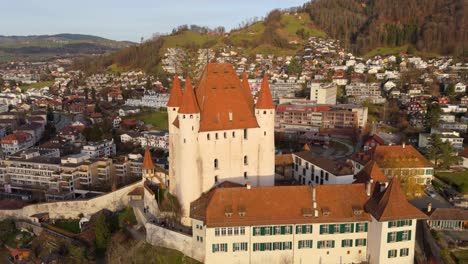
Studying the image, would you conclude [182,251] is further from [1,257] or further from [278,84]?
[278,84]

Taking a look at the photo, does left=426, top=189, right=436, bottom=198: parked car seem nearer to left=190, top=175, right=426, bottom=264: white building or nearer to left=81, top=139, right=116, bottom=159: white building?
left=190, top=175, right=426, bottom=264: white building

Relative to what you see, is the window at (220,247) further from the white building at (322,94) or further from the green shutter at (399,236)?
the white building at (322,94)

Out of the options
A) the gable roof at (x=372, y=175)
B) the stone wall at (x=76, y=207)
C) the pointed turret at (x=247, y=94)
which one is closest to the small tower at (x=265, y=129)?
the pointed turret at (x=247, y=94)

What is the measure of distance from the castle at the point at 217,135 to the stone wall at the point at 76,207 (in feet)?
43.5

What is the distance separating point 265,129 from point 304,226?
541 inches

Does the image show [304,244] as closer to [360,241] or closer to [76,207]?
[360,241]

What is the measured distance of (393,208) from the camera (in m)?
33.8

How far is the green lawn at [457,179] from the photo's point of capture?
187 feet

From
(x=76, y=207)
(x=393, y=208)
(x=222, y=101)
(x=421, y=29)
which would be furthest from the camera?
(x=421, y=29)

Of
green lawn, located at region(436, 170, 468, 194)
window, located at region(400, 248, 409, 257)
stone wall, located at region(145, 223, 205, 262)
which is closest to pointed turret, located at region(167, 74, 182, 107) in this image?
stone wall, located at region(145, 223, 205, 262)

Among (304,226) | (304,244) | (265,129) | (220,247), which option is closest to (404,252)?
(304,244)

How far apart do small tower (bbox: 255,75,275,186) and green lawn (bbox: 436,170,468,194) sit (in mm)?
29144

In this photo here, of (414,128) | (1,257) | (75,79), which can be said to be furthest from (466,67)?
(75,79)

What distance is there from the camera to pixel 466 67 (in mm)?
132000
